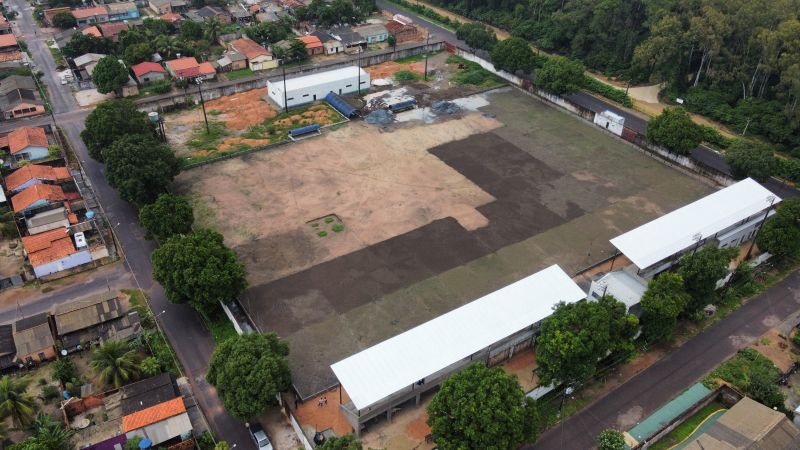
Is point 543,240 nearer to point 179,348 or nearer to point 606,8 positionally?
point 179,348

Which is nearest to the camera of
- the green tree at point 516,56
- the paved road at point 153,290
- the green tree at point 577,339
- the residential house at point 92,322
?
the green tree at point 577,339

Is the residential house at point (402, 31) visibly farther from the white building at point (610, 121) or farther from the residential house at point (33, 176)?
the residential house at point (33, 176)

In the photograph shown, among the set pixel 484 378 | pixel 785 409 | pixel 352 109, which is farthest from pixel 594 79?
pixel 484 378

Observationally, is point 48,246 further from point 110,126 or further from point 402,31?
point 402,31

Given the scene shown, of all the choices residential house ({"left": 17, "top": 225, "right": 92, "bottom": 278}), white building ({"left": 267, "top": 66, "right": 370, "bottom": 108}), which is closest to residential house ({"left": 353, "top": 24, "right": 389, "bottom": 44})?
white building ({"left": 267, "top": 66, "right": 370, "bottom": 108})

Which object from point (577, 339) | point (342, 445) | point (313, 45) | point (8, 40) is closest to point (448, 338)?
point (577, 339)

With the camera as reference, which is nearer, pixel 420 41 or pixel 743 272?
pixel 743 272

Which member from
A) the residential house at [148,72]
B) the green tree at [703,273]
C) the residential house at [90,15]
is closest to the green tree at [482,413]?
the green tree at [703,273]
